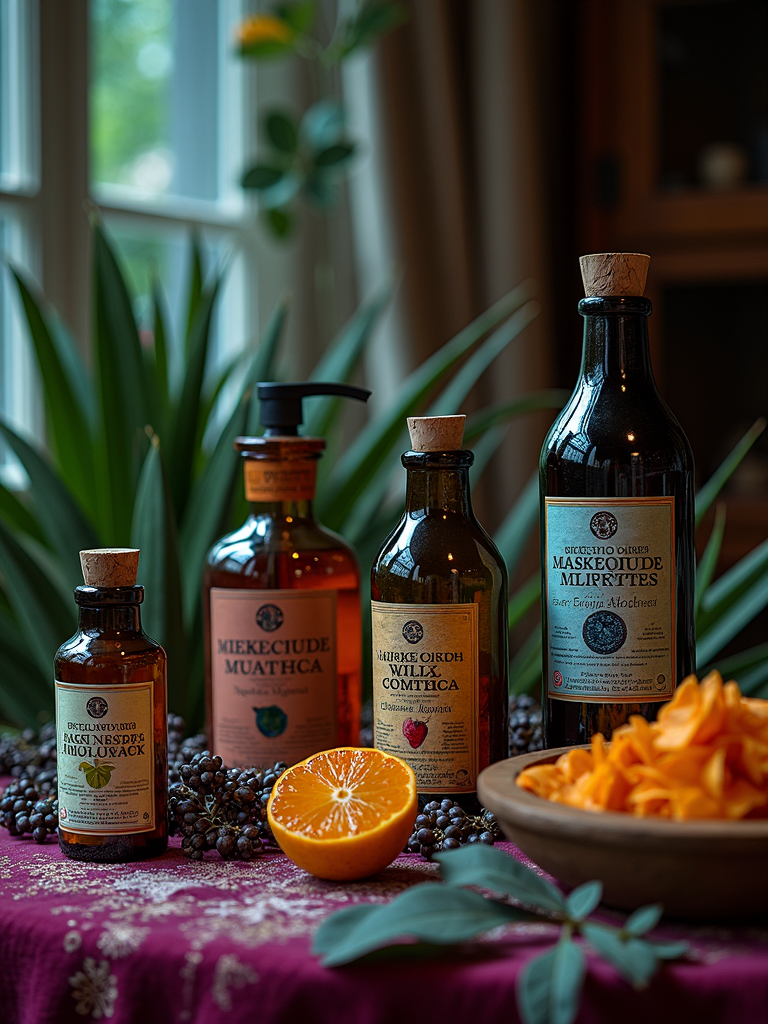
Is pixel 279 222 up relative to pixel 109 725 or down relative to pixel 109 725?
up

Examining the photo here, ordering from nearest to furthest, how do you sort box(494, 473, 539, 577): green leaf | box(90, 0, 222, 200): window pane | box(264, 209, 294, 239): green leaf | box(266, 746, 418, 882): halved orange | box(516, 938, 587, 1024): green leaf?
box(516, 938, 587, 1024): green leaf → box(266, 746, 418, 882): halved orange → box(494, 473, 539, 577): green leaf → box(90, 0, 222, 200): window pane → box(264, 209, 294, 239): green leaf

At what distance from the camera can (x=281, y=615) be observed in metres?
0.80

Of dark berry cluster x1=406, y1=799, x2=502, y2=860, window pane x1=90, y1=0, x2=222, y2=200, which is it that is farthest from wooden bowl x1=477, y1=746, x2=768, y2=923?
window pane x1=90, y1=0, x2=222, y2=200

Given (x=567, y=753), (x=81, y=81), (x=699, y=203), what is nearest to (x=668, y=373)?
(x=699, y=203)

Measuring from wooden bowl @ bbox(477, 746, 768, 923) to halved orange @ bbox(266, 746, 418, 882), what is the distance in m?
0.09

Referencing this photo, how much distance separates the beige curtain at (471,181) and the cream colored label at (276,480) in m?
1.31

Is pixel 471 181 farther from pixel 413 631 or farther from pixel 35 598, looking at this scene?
pixel 413 631

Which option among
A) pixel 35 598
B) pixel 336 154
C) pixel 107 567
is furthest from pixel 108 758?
pixel 336 154

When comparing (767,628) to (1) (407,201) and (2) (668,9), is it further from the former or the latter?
(2) (668,9)

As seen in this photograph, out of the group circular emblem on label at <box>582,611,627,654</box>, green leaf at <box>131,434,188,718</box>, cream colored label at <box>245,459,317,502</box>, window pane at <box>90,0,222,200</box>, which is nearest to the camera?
circular emblem on label at <box>582,611,627,654</box>

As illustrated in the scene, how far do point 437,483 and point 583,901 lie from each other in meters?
0.31

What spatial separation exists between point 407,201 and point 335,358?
0.91m

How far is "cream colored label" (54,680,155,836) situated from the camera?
27.1 inches

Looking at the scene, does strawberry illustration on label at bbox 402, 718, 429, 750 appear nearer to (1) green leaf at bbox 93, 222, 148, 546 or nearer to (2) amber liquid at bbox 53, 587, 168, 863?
(2) amber liquid at bbox 53, 587, 168, 863
